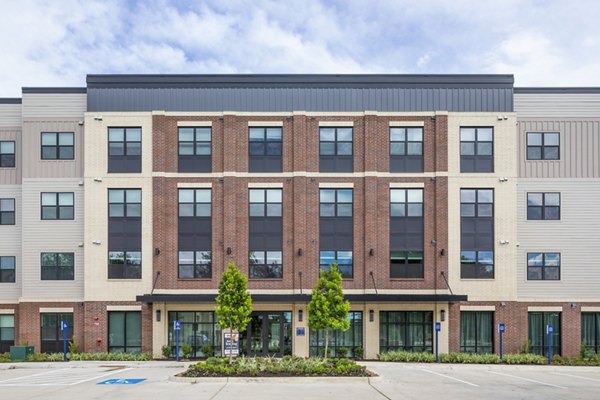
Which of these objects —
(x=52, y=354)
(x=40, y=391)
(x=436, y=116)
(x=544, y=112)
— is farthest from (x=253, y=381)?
(x=544, y=112)

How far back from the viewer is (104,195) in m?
34.7

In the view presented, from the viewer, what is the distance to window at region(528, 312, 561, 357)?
34.6 meters

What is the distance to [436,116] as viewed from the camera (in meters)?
34.9

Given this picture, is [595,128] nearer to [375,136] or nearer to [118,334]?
[375,136]

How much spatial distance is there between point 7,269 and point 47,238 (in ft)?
10.5

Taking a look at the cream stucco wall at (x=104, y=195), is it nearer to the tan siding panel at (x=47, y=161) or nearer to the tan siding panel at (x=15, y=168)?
the tan siding panel at (x=47, y=161)

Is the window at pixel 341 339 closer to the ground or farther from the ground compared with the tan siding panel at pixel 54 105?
closer to the ground

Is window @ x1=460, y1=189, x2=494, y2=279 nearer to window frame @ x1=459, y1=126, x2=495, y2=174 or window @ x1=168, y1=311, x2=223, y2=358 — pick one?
window frame @ x1=459, y1=126, x2=495, y2=174


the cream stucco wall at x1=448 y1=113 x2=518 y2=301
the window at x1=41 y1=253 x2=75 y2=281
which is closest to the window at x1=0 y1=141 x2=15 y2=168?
the window at x1=41 y1=253 x2=75 y2=281

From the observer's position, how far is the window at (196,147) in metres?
35.2

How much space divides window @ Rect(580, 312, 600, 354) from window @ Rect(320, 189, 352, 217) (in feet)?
47.6

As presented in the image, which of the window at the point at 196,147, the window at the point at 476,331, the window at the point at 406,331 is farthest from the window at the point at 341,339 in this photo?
the window at the point at 196,147

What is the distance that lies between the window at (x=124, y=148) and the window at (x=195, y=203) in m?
3.18

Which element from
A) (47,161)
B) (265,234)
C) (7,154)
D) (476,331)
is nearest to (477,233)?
(476,331)
